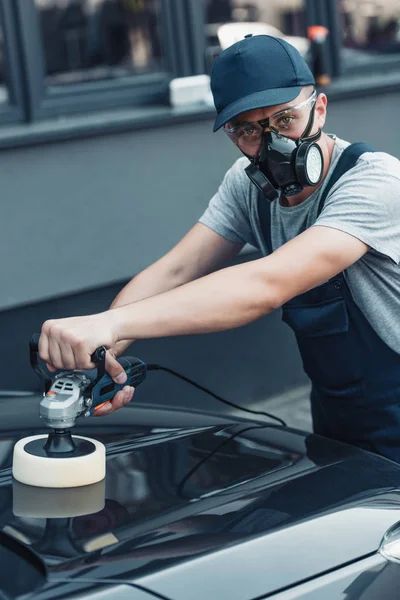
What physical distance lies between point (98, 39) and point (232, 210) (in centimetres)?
225

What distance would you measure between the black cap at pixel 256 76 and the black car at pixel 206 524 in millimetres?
816

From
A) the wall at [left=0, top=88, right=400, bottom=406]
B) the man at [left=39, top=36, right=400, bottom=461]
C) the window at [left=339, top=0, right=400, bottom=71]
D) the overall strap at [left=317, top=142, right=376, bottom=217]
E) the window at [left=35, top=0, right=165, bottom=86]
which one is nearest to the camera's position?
the man at [left=39, top=36, right=400, bottom=461]

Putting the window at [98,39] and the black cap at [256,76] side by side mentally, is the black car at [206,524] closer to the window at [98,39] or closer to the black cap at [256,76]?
the black cap at [256,76]

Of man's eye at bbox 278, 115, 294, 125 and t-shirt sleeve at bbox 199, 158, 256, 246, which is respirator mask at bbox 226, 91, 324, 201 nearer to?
man's eye at bbox 278, 115, 294, 125

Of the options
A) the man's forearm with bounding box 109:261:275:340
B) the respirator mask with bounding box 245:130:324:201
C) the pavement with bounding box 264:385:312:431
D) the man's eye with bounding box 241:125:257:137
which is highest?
the man's eye with bounding box 241:125:257:137

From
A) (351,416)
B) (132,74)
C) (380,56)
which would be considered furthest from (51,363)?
(380,56)

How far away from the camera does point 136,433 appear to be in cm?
220

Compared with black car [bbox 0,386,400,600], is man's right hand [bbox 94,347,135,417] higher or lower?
higher

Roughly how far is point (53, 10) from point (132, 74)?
554mm

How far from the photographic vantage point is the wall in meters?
4.12

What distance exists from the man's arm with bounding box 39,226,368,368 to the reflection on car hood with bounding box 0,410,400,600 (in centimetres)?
28

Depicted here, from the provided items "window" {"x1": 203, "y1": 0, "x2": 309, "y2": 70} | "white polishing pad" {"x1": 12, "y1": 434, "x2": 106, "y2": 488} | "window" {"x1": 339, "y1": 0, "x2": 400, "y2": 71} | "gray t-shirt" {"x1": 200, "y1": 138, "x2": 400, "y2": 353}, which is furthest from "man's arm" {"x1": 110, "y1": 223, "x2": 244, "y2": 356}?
"window" {"x1": 339, "y1": 0, "x2": 400, "y2": 71}

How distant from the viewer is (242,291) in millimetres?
2152

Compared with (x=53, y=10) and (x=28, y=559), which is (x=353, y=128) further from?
(x=28, y=559)
